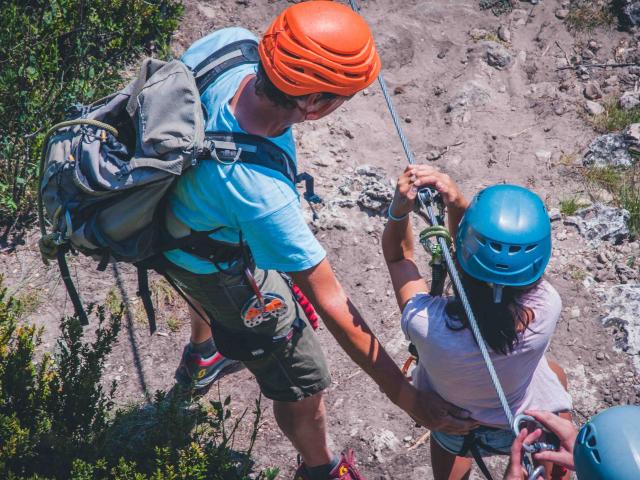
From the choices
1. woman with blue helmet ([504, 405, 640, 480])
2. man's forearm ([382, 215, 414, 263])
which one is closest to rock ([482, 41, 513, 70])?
man's forearm ([382, 215, 414, 263])

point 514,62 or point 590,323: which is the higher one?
point 514,62

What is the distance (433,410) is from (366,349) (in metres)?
0.36

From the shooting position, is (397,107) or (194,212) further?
(397,107)

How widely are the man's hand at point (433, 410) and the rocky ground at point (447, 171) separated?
4.14 feet

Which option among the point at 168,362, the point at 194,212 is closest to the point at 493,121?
the point at 168,362

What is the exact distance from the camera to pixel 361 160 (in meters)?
5.34

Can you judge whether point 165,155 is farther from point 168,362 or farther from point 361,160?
point 361,160

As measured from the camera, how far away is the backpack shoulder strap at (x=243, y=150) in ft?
8.09

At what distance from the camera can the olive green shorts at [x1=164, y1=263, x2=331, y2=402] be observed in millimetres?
3031

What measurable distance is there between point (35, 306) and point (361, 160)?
2.52 m

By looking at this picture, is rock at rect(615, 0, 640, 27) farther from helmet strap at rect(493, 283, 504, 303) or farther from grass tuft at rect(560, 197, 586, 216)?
helmet strap at rect(493, 283, 504, 303)

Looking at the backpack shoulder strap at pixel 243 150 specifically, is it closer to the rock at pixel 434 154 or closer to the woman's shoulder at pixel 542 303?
the woman's shoulder at pixel 542 303

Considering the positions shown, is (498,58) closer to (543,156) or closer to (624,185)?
(543,156)

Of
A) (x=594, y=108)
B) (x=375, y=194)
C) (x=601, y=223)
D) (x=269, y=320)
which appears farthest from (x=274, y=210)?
(x=594, y=108)
